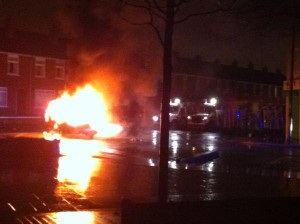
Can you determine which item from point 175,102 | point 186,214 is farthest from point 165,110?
point 175,102

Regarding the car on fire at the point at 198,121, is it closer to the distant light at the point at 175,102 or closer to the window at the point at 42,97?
the distant light at the point at 175,102

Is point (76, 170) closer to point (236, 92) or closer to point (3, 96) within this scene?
point (3, 96)

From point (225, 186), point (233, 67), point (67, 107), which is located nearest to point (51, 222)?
point (225, 186)

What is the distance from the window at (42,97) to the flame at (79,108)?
17066 millimetres

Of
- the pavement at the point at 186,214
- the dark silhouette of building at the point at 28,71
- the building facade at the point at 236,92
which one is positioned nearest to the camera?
the pavement at the point at 186,214

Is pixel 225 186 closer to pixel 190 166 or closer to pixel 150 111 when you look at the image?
pixel 190 166

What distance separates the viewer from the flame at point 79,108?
27.1 metres

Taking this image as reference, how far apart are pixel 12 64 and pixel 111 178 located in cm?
3522

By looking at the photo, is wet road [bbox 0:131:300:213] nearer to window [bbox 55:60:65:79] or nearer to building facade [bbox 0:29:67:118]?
building facade [bbox 0:29:67:118]

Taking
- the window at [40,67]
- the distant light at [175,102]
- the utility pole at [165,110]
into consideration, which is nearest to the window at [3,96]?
the window at [40,67]

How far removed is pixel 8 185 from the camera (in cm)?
→ 1022

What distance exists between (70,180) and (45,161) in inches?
137

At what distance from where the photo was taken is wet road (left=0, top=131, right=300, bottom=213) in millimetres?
→ 9062

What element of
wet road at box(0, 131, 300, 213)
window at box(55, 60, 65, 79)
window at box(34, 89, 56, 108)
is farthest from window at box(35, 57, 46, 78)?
wet road at box(0, 131, 300, 213)
